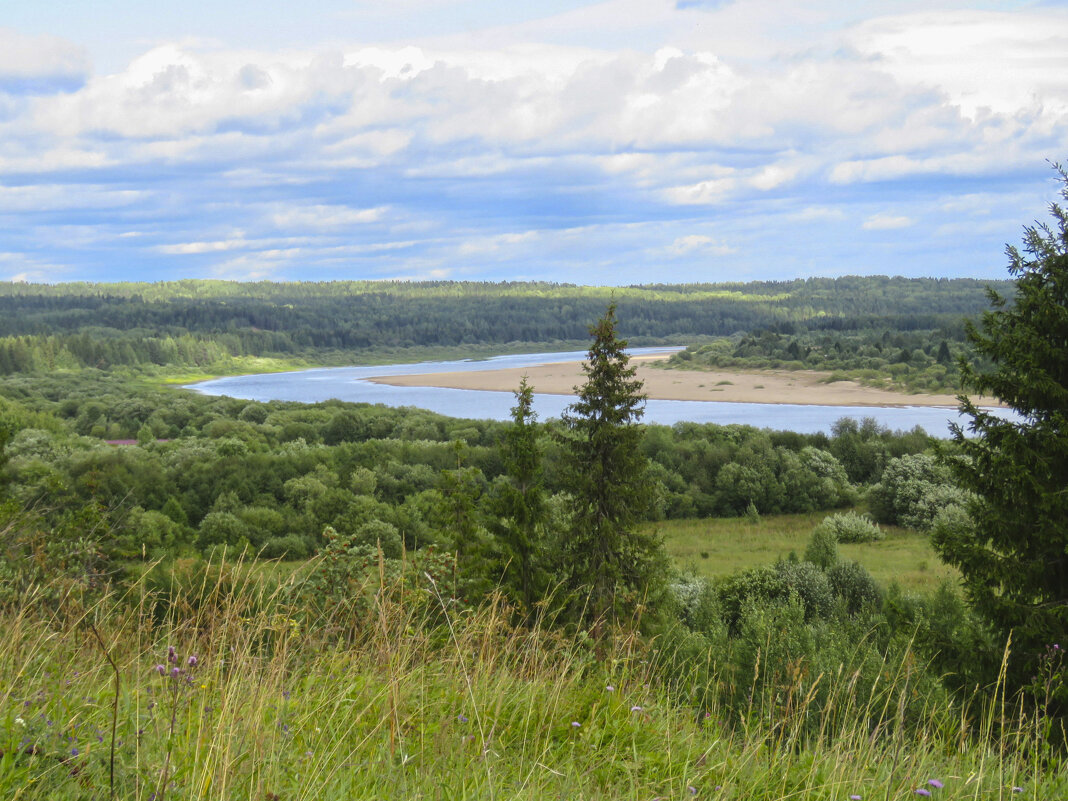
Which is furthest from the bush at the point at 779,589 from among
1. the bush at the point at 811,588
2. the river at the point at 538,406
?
the river at the point at 538,406

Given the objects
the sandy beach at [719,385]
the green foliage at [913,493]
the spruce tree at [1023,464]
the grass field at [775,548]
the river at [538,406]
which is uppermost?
the spruce tree at [1023,464]

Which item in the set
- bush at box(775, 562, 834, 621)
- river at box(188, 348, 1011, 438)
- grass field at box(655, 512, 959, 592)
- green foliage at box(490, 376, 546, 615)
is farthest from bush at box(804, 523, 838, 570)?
river at box(188, 348, 1011, 438)

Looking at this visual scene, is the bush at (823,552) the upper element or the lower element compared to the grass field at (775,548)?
upper

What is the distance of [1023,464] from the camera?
9.42m

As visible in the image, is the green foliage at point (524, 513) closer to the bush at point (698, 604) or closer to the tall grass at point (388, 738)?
the bush at point (698, 604)

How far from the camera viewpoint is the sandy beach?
78.3 metres

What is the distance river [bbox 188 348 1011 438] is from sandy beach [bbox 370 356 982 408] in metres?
2.89

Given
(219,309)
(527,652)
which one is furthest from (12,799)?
(219,309)

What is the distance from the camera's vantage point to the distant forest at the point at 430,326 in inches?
4215

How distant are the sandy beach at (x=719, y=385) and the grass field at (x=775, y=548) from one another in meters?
27.8

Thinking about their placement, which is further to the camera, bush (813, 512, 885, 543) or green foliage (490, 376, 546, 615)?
bush (813, 512, 885, 543)

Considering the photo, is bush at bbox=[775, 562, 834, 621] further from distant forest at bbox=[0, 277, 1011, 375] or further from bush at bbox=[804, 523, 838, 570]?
distant forest at bbox=[0, 277, 1011, 375]

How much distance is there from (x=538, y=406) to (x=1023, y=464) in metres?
59.7

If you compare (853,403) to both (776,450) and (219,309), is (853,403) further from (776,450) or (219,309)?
(219,309)
